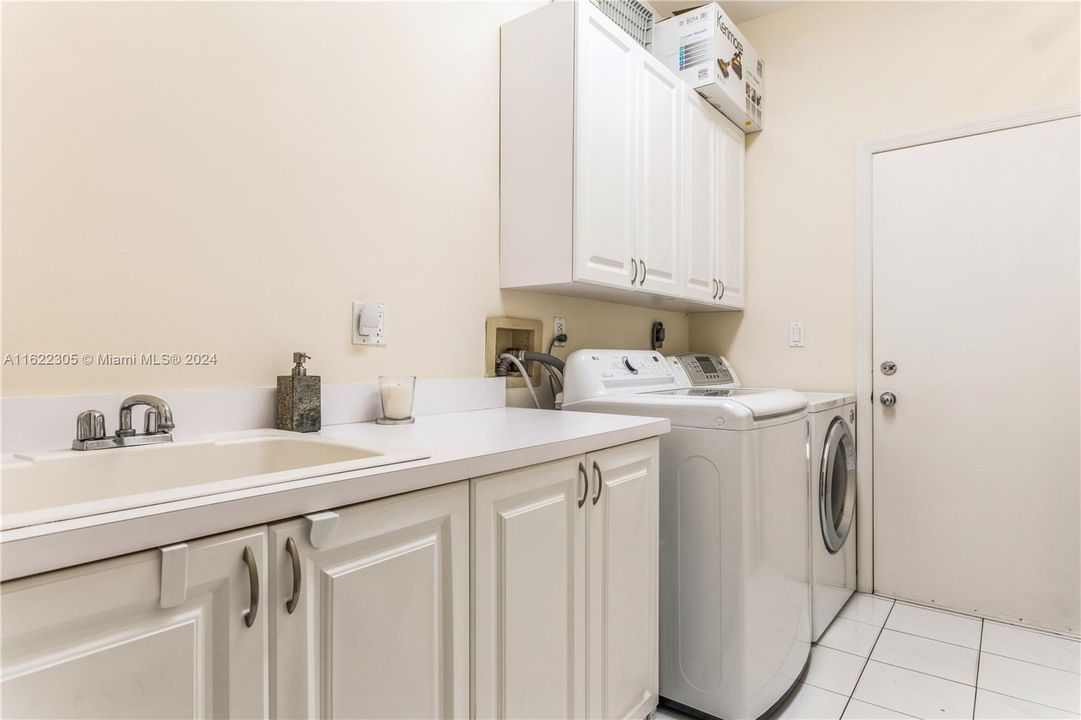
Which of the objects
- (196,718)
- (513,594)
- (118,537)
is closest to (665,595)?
(513,594)

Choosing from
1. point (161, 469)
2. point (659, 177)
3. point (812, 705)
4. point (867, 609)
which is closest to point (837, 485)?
point (867, 609)

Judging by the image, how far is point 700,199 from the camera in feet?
8.52

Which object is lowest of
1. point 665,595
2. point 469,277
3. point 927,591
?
point 927,591

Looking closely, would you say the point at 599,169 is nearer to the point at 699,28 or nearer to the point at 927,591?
the point at 699,28

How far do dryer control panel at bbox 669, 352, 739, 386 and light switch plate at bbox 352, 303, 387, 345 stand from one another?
1.48 metres

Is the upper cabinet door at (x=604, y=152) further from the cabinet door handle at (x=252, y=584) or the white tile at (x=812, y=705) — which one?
the white tile at (x=812, y=705)

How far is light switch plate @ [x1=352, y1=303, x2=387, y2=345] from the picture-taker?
160cm

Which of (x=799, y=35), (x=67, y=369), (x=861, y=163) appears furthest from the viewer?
(x=799, y=35)

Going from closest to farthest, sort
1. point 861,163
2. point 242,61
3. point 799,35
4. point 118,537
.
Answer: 1. point 118,537
2. point 242,61
3. point 861,163
4. point 799,35

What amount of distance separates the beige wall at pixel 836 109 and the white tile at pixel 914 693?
4.09 ft

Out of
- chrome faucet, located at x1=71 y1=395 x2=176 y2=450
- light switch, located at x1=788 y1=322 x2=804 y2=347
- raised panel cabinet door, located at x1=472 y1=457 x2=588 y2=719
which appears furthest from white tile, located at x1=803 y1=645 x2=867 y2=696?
chrome faucet, located at x1=71 y1=395 x2=176 y2=450

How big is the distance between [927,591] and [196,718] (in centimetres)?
283

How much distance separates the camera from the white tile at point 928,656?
77.2 inches

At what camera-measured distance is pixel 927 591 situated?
2527 millimetres
